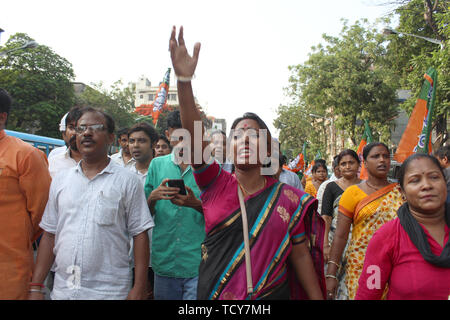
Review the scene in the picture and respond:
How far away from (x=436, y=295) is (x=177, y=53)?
1837 millimetres

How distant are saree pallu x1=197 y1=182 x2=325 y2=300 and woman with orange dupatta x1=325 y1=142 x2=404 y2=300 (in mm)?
1313

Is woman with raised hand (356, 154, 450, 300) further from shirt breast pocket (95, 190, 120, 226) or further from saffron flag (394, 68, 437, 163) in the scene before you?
saffron flag (394, 68, 437, 163)

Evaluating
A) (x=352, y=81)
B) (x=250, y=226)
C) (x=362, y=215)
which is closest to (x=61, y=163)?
(x=250, y=226)

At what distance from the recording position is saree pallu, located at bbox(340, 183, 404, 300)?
3158 mm

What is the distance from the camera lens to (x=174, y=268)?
2934 millimetres

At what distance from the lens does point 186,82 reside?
200 cm

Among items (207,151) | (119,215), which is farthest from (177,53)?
(119,215)

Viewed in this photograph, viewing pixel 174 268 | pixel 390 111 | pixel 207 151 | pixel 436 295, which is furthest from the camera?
pixel 390 111

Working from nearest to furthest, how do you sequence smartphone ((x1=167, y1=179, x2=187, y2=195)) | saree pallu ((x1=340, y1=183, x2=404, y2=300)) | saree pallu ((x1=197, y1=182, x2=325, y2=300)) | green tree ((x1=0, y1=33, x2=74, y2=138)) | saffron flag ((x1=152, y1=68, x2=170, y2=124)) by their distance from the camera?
saree pallu ((x1=197, y1=182, x2=325, y2=300)), smartphone ((x1=167, y1=179, x2=187, y2=195)), saree pallu ((x1=340, y1=183, x2=404, y2=300)), saffron flag ((x1=152, y1=68, x2=170, y2=124)), green tree ((x1=0, y1=33, x2=74, y2=138))

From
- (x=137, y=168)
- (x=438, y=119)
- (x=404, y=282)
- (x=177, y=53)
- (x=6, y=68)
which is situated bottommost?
(x=404, y=282)

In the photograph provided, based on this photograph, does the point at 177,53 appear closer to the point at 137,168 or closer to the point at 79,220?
the point at 79,220

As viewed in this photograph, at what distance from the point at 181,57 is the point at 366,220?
83.2 inches

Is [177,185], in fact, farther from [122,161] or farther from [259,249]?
[122,161]

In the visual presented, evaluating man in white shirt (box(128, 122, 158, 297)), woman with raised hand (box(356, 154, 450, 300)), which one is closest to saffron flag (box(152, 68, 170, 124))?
man in white shirt (box(128, 122, 158, 297))
